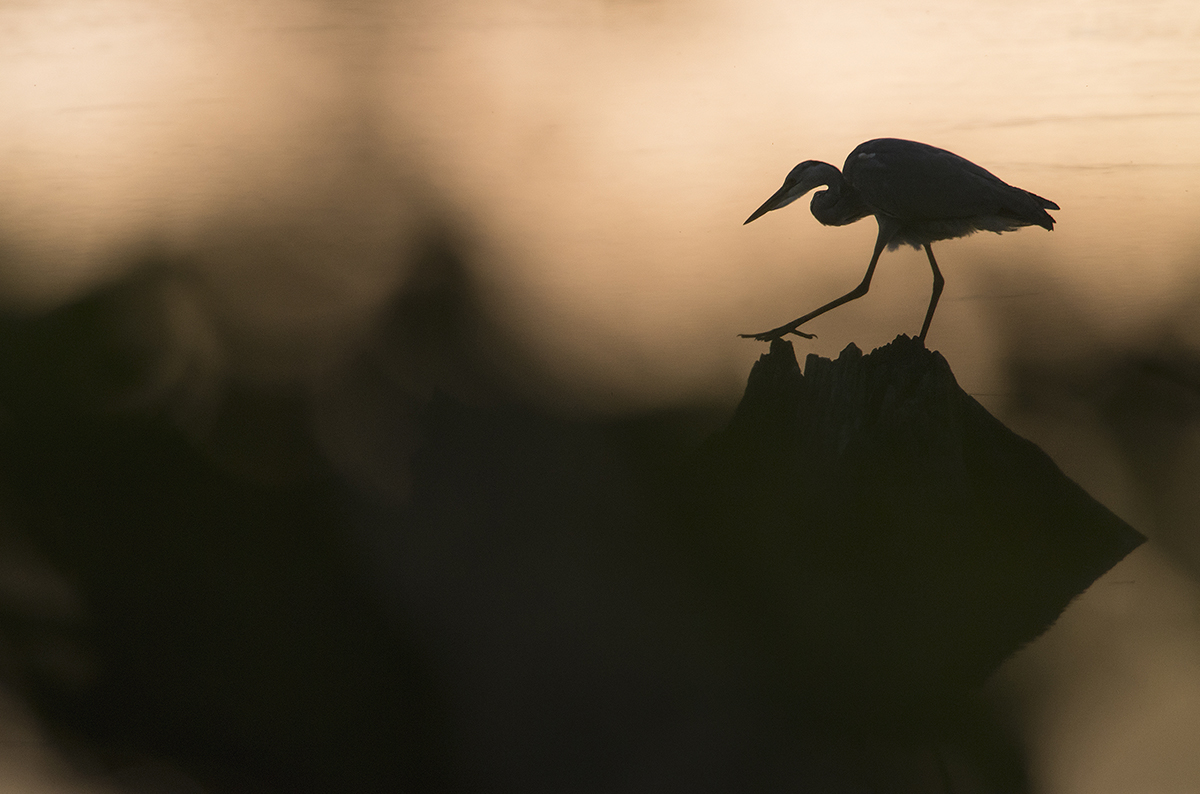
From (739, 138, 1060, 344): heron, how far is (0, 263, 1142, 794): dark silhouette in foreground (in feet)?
2.05

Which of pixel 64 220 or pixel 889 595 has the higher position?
pixel 64 220

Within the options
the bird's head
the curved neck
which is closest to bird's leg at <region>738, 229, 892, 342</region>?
the curved neck

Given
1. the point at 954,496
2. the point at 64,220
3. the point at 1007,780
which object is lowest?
the point at 1007,780

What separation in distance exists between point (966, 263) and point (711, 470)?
1.86m

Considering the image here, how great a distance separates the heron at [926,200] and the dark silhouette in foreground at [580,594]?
63 cm

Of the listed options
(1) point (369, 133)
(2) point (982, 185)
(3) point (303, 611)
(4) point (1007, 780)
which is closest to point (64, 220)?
(1) point (369, 133)

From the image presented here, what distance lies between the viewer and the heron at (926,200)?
2.58m

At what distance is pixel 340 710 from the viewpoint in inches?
68.8

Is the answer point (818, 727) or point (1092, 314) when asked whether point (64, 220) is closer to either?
point (818, 727)

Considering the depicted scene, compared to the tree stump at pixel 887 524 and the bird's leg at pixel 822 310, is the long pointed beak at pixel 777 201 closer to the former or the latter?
A: the bird's leg at pixel 822 310

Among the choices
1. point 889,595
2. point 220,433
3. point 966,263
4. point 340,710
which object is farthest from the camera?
point 966,263

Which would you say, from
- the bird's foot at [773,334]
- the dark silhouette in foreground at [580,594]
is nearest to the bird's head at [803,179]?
the bird's foot at [773,334]

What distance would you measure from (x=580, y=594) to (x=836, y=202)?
1.82 metres

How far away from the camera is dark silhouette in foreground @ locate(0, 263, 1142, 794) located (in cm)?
164
